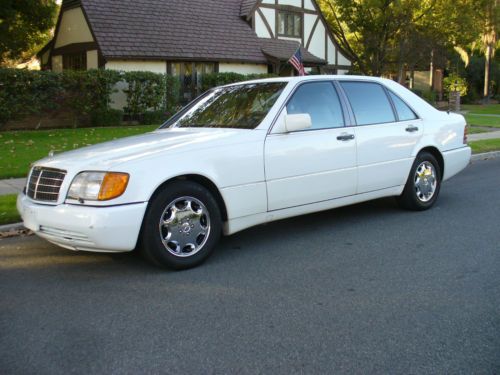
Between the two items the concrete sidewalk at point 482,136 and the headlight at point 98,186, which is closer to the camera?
the headlight at point 98,186

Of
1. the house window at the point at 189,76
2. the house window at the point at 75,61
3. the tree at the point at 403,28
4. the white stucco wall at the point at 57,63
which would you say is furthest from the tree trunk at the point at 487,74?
the white stucco wall at the point at 57,63

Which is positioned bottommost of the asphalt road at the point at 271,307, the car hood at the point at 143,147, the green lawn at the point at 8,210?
the asphalt road at the point at 271,307

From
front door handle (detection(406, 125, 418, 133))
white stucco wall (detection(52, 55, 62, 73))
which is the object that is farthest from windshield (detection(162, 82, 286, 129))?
white stucco wall (detection(52, 55, 62, 73))

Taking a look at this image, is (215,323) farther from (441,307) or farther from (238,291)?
(441,307)

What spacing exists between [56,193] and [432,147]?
4.52 m

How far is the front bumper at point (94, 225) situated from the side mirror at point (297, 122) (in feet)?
5.25

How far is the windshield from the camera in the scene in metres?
5.63

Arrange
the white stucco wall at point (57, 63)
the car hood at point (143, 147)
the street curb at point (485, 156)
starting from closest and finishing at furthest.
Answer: the car hood at point (143, 147)
the street curb at point (485, 156)
the white stucco wall at point (57, 63)

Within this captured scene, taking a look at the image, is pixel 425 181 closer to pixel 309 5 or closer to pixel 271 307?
pixel 271 307

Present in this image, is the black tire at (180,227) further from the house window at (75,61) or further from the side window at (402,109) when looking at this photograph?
the house window at (75,61)

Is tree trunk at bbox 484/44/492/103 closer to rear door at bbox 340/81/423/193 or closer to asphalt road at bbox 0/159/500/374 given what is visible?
rear door at bbox 340/81/423/193

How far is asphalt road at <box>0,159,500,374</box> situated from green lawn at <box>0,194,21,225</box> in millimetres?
494

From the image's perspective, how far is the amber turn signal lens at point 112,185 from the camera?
444cm

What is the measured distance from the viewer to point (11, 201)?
24.0 feet
